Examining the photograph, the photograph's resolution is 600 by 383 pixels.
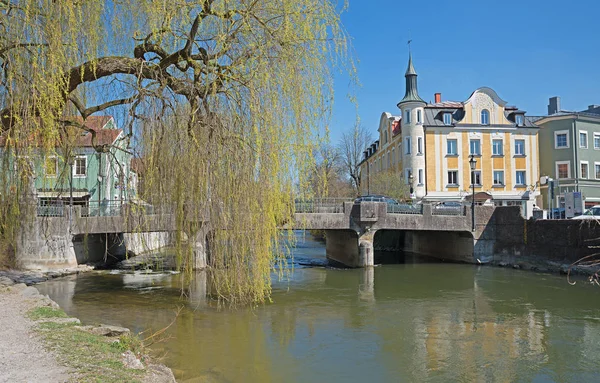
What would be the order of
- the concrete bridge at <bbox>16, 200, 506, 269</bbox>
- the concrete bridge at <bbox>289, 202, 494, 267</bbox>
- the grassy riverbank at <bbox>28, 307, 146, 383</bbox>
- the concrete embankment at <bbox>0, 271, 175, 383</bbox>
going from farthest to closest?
1. the concrete bridge at <bbox>289, 202, 494, 267</bbox>
2. the concrete bridge at <bbox>16, 200, 506, 269</bbox>
3. the grassy riverbank at <bbox>28, 307, 146, 383</bbox>
4. the concrete embankment at <bbox>0, 271, 175, 383</bbox>

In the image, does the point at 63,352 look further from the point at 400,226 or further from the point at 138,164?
the point at 400,226

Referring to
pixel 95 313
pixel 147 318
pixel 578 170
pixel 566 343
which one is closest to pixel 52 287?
pixel 95 313

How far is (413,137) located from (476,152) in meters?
5.41

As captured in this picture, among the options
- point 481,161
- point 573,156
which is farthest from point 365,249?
point 573,156

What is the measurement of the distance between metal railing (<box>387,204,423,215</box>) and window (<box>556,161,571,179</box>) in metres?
19.8

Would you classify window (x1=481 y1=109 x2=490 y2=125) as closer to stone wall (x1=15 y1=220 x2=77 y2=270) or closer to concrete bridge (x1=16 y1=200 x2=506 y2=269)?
concrete bridge (x1=16 y1=200 x2=506 y2=269)

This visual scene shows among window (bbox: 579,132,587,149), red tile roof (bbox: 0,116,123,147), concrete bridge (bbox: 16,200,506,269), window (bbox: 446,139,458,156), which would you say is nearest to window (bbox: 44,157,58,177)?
red tile roof (bbox: 0,116,123,147)

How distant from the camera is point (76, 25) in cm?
895

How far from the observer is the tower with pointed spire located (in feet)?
135

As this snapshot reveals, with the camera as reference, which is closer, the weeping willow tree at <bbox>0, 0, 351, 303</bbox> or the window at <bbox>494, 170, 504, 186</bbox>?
the weeping willow tree at <bbox>0, 0, 351, 303</bbox>

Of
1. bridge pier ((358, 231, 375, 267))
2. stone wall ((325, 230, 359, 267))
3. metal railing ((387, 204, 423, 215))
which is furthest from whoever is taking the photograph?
stone wall ((325, 230, 359, 267))

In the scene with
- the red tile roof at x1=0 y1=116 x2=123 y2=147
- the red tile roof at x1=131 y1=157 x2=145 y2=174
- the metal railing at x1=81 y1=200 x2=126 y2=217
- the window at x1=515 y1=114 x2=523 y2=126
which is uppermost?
the window at x1=515 y1=114 x2=523 y2=126

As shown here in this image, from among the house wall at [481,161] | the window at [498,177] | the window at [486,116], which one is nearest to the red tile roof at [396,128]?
the house wall at [481,161]

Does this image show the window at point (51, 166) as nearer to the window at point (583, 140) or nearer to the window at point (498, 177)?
the window at point (498, 177)
